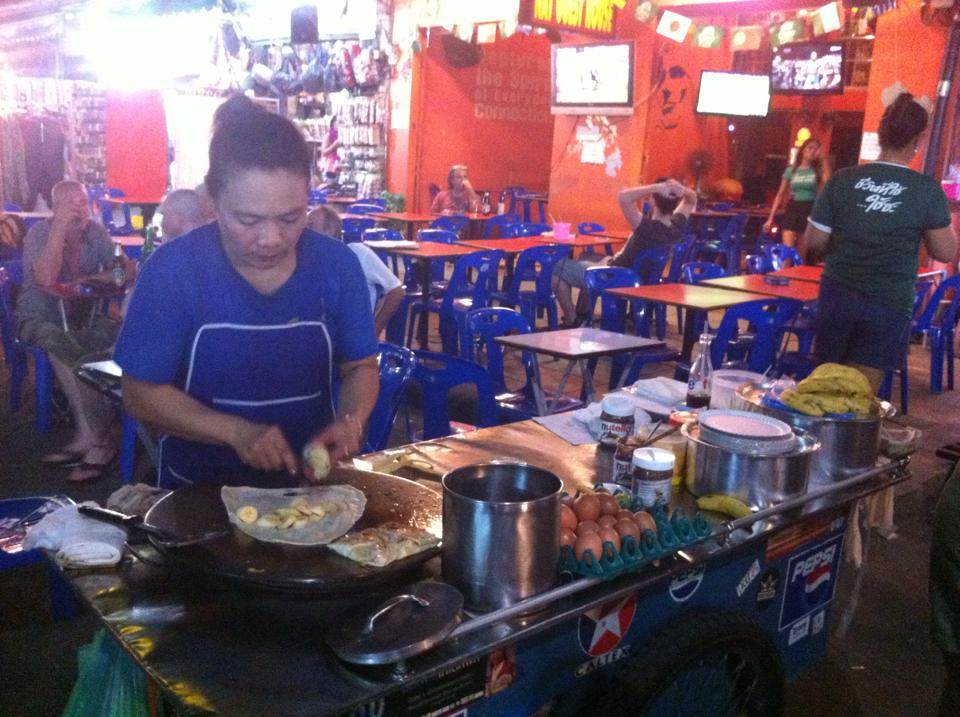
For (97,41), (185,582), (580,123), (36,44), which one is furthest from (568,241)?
(36,44)

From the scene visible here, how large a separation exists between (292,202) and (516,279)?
17.8 feet

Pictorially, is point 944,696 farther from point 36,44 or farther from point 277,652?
point 36,44

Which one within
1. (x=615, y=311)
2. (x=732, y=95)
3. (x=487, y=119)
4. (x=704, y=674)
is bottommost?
(x=704, y=674)

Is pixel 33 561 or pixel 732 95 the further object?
pixel 732 95

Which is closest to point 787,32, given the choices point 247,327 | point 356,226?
point 356,226

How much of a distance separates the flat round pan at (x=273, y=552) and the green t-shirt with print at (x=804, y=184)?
976 cm

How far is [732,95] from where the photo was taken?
11602 millimetres

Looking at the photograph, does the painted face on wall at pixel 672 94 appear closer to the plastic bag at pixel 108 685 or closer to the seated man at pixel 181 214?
the seated man at pixel 181 214

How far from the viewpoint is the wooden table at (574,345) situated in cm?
400

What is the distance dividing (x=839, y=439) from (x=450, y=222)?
799 centimetres

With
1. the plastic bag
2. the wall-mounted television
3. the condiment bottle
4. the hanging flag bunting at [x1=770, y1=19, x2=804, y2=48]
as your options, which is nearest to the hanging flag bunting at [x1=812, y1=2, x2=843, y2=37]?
the hanging flag bunting at [x1=770, y1=19, x2=804, y2=48]

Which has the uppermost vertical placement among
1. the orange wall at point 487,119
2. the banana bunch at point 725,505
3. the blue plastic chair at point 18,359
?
the orange wall at point 487,119

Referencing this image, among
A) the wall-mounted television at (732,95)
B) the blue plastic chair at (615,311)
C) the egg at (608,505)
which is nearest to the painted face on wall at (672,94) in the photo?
the wall-mounted television at (732,95)

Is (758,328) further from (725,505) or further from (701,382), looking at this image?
(725,505)
